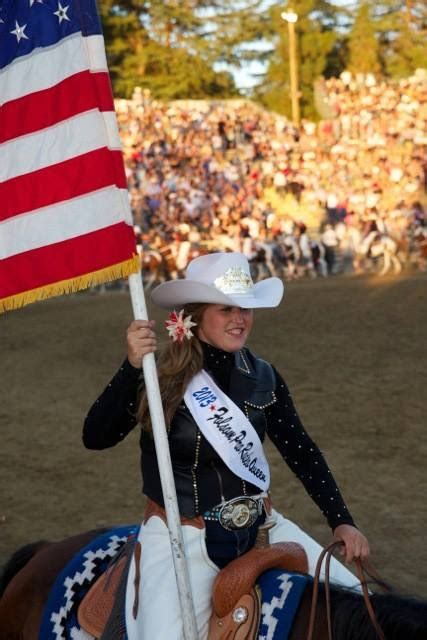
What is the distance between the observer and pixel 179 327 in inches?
117

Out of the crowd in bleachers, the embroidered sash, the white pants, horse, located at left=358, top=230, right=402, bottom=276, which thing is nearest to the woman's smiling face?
the embroidered sash

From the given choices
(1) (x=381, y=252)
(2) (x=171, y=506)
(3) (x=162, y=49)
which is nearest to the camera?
(2) (x=171, y=506)

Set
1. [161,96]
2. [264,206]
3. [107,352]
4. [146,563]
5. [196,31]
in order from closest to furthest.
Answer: [146,563], [107,352], [264,206], [161,96], [196,31]

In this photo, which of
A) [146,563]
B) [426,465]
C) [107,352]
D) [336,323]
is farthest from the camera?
[336,323]

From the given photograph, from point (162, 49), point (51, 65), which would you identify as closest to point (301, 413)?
point (51, 65)

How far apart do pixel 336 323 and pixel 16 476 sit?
305 inches

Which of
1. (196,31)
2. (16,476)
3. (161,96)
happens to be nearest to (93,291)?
(16,476)

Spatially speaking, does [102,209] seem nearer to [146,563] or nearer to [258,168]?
[146,563]

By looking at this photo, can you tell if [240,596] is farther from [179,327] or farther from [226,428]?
[179,327]

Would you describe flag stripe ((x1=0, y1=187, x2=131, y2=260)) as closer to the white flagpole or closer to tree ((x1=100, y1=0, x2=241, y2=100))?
the white flagpole

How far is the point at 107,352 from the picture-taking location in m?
13.0

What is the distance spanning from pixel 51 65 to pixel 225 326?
1.07 meters

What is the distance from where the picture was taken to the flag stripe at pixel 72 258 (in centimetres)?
301

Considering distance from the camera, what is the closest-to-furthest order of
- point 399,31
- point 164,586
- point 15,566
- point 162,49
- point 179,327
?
point 164,586 → point 179,327 → point 15,566 → point 162,49 → point 399,31
